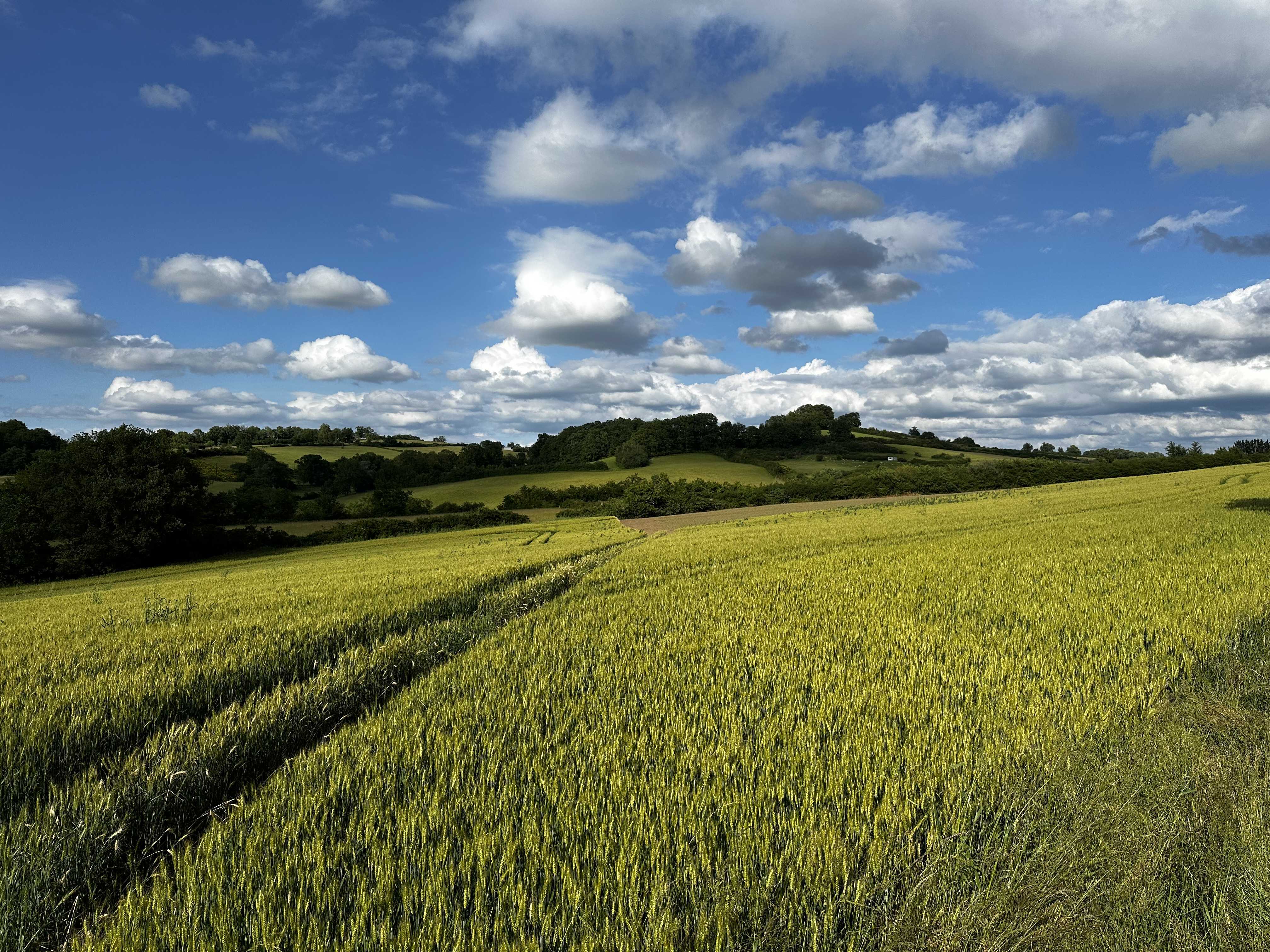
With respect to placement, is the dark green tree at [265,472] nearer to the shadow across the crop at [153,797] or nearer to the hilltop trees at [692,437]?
the hilltop trees at [692,437]

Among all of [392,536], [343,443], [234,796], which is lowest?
[392,536]

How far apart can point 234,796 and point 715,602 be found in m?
6.16

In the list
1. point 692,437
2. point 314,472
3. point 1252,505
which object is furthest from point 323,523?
point 1252,505

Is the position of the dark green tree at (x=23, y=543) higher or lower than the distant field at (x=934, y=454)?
lower

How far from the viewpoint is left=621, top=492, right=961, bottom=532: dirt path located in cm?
4278

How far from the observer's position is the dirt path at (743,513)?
42781 mm

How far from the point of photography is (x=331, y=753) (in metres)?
3.73

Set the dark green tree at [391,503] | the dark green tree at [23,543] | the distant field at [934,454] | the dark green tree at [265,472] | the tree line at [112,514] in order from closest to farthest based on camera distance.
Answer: the dark green tree at [23,543] → the tree line at [112,514] → the dark green tree at [391,503] → the dark green tree at [265,472] → the distant field at [934,454]

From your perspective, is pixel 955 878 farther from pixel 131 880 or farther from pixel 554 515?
pixel 554 515

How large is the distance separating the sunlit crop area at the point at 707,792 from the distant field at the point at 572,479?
6077 centimetres

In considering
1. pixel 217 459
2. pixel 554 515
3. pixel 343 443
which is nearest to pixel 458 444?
pixel 343 443

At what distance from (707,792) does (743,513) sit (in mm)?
48504

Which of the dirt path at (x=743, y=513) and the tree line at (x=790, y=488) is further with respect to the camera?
the tree line at (x=790, y=488)

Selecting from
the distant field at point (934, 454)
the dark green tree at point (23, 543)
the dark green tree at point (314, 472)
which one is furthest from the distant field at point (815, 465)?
the dark green tree at point (23, 543)
